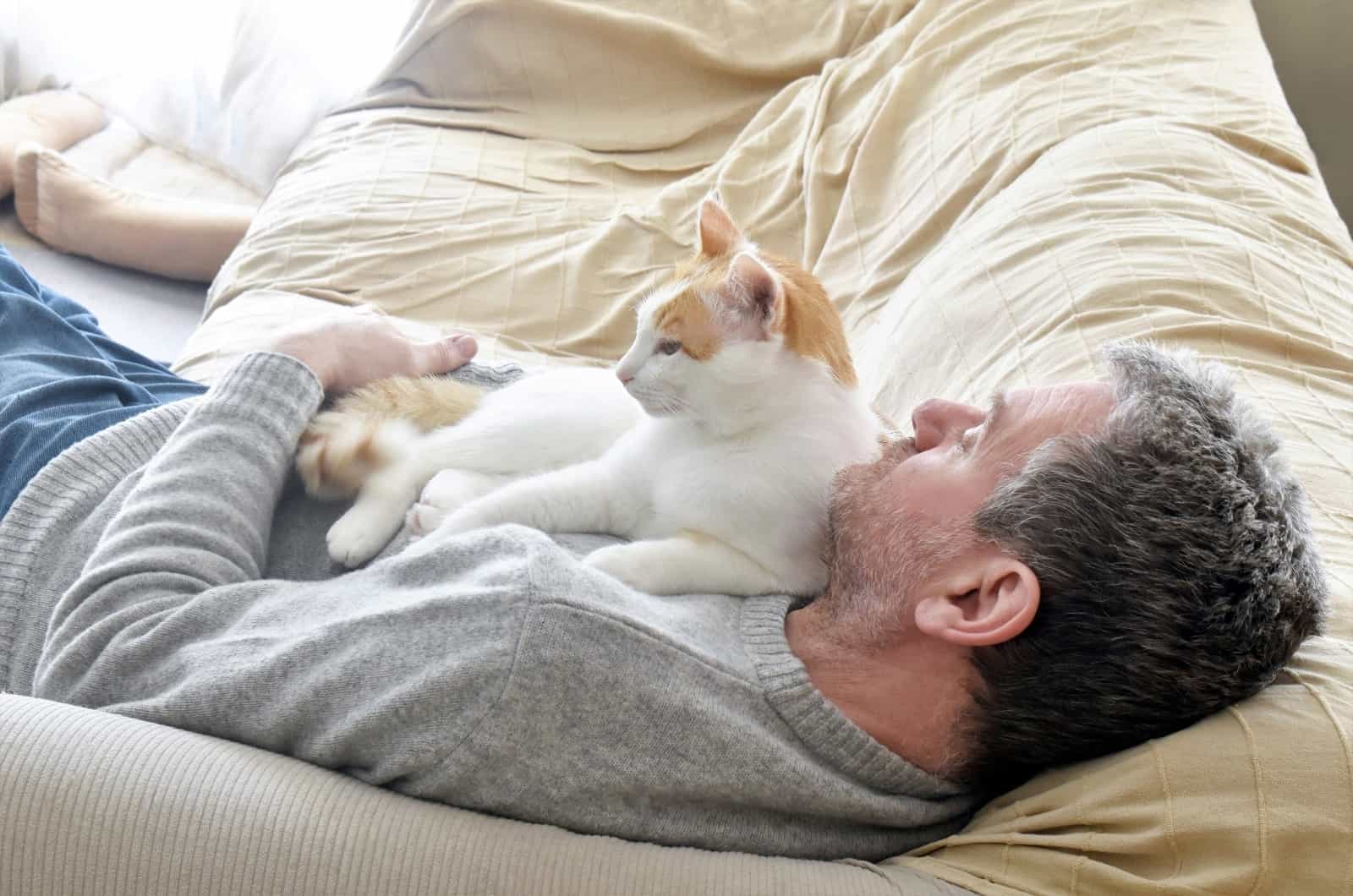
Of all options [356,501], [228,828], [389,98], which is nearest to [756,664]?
[228,828]

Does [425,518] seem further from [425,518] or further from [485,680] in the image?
[485,680]

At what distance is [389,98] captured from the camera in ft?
7.91

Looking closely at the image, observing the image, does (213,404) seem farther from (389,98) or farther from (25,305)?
(389,98)

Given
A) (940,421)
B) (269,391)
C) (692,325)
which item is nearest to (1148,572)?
(940,421)

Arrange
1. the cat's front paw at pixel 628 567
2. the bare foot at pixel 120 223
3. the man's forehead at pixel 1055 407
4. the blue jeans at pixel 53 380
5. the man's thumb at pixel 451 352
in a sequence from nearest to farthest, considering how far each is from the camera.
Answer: the man's forehead at pixel 1055 407
the cat's front paw at pixel 628 567
the blue jeans at pixel 53 380
the man's thumb at pixel 451 352
the bare foot at pixel 120 223

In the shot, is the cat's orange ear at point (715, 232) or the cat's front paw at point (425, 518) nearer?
the cat's front paw at point (425, 518)

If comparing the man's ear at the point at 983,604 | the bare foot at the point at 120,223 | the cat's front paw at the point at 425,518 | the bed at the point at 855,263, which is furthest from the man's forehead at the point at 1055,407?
the bare foot at the point at 120,223

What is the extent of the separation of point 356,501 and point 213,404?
6.9 inches

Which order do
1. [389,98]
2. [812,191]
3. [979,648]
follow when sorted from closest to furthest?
[979,648] → [812,191] → [389,98]

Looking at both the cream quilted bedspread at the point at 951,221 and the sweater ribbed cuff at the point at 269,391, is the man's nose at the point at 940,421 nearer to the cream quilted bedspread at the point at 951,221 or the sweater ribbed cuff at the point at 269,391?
the cream quilted bedspread at the point at 951,221

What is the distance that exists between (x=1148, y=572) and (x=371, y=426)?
2.60 ft

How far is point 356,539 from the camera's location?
1.07 metres

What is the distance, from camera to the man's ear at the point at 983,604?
0.76 meters

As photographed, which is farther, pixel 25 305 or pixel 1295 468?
pixel 25 305
